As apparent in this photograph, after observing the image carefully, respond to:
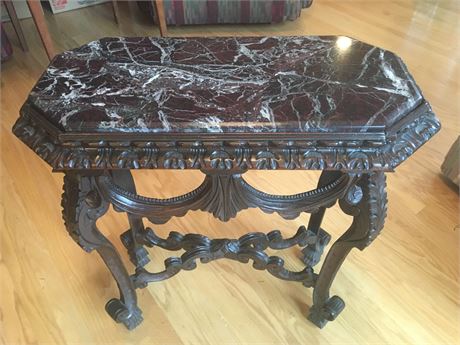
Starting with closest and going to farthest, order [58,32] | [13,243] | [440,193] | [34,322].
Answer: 1. [34,322]
2. [13,243]
3. [440,193]
4. [58,32]

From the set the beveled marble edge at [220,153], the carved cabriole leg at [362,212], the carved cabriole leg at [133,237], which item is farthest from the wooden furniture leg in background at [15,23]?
the carved cabriole leg at [362,212]

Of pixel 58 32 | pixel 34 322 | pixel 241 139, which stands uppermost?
pixel 241 139

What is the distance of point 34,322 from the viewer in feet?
3.20

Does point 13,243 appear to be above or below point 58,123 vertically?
below

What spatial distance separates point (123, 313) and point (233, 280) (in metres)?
0.30

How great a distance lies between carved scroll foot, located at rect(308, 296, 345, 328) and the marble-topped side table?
147mm

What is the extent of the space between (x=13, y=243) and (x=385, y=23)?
2180 mm

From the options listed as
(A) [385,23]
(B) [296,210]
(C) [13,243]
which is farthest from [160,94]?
(A) [385,23]

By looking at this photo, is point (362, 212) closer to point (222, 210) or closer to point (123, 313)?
point (222, 210)

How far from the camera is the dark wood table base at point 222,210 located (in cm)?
64

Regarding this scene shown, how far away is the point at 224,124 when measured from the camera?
55 cm

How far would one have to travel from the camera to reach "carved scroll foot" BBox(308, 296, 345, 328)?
0.92 metres

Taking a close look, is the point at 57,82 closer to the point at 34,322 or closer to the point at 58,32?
the point at 34,322

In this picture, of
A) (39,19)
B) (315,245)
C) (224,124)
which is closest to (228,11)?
(39,19)
